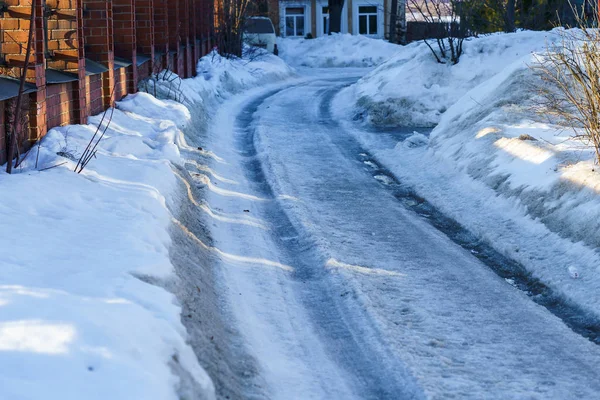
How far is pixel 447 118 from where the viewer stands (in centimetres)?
1444

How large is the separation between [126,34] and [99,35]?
2.39 metres

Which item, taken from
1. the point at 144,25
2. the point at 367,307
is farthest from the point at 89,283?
the point at 144,25

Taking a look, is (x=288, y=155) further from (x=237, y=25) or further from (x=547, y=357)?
(x=237, y=25)

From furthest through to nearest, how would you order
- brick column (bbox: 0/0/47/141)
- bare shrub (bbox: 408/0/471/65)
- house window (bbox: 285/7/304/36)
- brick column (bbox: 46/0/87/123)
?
house window (bbox: 285/7/304/36), bare shrub (bbox: 408/0/471/65), brick column (bbox: 46/0/87/123), brick column (bbox: 0/0/47/141)

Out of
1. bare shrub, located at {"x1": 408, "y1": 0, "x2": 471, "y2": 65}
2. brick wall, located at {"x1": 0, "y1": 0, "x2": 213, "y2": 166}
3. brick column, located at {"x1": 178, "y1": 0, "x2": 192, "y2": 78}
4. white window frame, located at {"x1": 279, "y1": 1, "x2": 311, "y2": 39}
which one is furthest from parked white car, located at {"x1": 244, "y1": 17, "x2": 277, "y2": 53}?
bare shrub, located at {"x1": 408, "y1": 0, "x2": 471, "y2": 65}

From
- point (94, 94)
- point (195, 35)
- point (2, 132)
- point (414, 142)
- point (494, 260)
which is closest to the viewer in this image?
point (494, 260)

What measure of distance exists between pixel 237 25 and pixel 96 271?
91.2 ft

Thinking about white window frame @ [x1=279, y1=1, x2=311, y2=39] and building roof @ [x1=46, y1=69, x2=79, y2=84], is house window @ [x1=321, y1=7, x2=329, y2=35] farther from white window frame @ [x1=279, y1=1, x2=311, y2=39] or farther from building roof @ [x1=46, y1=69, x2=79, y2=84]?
building roof @ [x1=46, y1=69, x2=79, y2=84]

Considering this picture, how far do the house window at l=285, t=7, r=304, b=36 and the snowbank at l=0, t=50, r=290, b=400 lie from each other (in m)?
43.4

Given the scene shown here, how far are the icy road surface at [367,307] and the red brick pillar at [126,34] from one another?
512 centimetres

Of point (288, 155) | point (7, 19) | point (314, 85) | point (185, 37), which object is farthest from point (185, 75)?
point (7, 19)

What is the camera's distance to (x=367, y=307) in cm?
633

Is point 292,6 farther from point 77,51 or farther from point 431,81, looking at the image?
point 77,51

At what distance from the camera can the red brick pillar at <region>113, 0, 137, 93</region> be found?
51.7 ft
